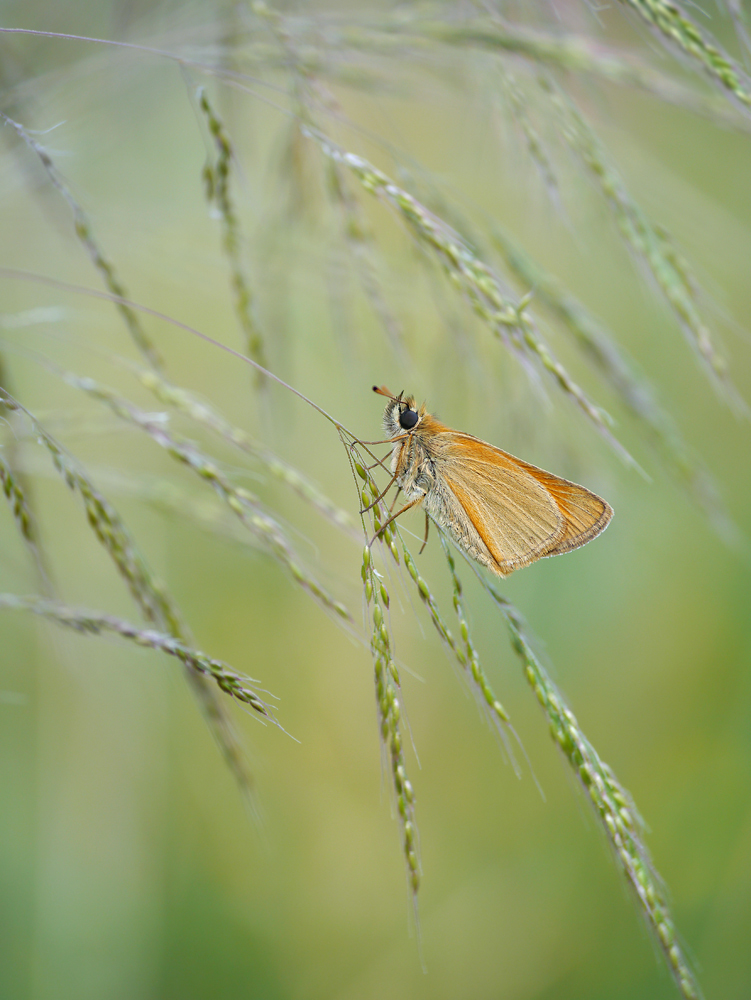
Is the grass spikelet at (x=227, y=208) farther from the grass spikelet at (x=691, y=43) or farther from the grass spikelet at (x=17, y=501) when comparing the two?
the grass spikelet at (x=691, y=43)

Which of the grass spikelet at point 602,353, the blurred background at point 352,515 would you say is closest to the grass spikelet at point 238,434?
the blurred background at point 352,515

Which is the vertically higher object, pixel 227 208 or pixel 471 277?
pixel 227 208

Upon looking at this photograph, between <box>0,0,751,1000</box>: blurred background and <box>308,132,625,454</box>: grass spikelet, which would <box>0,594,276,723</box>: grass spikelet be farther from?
<box>308,132,625,454</box>: grass spikelet

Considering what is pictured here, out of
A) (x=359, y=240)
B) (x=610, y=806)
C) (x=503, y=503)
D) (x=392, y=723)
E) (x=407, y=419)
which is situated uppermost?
(x=359, y=240)

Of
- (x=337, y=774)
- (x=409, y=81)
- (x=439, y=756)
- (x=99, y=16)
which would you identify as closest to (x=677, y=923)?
(x=439, y=756)

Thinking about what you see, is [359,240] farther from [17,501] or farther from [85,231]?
[17,501]

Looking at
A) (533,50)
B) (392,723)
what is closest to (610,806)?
(392,723)
